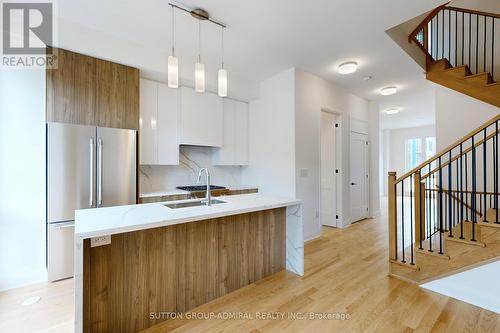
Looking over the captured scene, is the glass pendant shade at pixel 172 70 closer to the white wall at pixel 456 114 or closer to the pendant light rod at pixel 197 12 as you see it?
the pendant light rod at pixel 197 12

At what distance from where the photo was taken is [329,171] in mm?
5035

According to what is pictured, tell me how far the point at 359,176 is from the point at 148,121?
4.57 meters

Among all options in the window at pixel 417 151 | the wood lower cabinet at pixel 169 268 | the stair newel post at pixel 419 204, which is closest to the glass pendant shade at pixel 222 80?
the wood lower cabinet at pixel 169 268

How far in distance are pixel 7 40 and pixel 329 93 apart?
183 inches

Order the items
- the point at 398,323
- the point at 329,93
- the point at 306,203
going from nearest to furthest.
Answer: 1. the point at 398,323
2. the point at 306,203
3. the point at 329,93

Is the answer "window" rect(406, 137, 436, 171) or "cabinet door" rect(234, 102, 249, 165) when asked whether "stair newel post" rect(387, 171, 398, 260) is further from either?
"window" rect(406, 137, 436, 171)

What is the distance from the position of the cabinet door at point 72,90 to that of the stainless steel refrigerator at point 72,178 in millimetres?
136

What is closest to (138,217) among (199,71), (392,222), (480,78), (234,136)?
(199,71)

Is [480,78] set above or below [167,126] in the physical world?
above

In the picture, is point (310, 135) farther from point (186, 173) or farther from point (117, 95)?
point (117, 95)

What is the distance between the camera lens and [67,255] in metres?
2.67

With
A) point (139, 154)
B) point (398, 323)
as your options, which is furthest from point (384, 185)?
point (139, 154)

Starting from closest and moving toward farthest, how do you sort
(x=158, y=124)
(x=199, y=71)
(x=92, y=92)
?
(x=199, y=71), (x=92, y=92), (x=158, y=124)

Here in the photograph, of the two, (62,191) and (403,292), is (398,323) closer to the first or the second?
(403,292)
